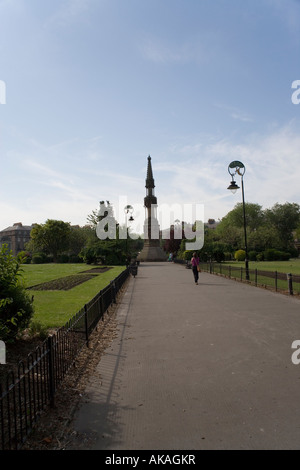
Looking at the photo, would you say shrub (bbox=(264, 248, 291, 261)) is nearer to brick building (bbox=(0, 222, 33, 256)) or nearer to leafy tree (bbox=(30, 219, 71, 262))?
leafy tree (bbox=(30, 219, 71, 262))

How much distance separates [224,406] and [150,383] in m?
1.30

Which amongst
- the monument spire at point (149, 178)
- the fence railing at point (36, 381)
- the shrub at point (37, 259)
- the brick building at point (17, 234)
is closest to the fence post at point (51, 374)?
the fence railing at point (36, 381)

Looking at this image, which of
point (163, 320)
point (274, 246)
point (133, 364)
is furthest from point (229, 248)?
point (133, 364)

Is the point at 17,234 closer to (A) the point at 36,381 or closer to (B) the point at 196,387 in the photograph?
(A) the point at 36,381

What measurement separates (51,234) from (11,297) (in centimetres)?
6440

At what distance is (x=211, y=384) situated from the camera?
495 cm

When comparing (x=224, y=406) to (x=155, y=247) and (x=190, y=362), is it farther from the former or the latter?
(x=155, y=247)

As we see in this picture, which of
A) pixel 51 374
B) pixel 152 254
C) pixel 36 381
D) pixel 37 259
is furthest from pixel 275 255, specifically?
pixel 51 374

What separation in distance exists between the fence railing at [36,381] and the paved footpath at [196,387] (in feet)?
1.83

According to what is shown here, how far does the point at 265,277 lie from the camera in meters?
20.4

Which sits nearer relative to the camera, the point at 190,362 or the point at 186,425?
the point at 186,425

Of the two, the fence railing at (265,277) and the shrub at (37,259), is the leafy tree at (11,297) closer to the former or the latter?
the fence railing at (265,277)

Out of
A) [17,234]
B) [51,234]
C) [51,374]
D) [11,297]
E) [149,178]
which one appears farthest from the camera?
[17,234]

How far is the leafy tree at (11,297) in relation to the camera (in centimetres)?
617
